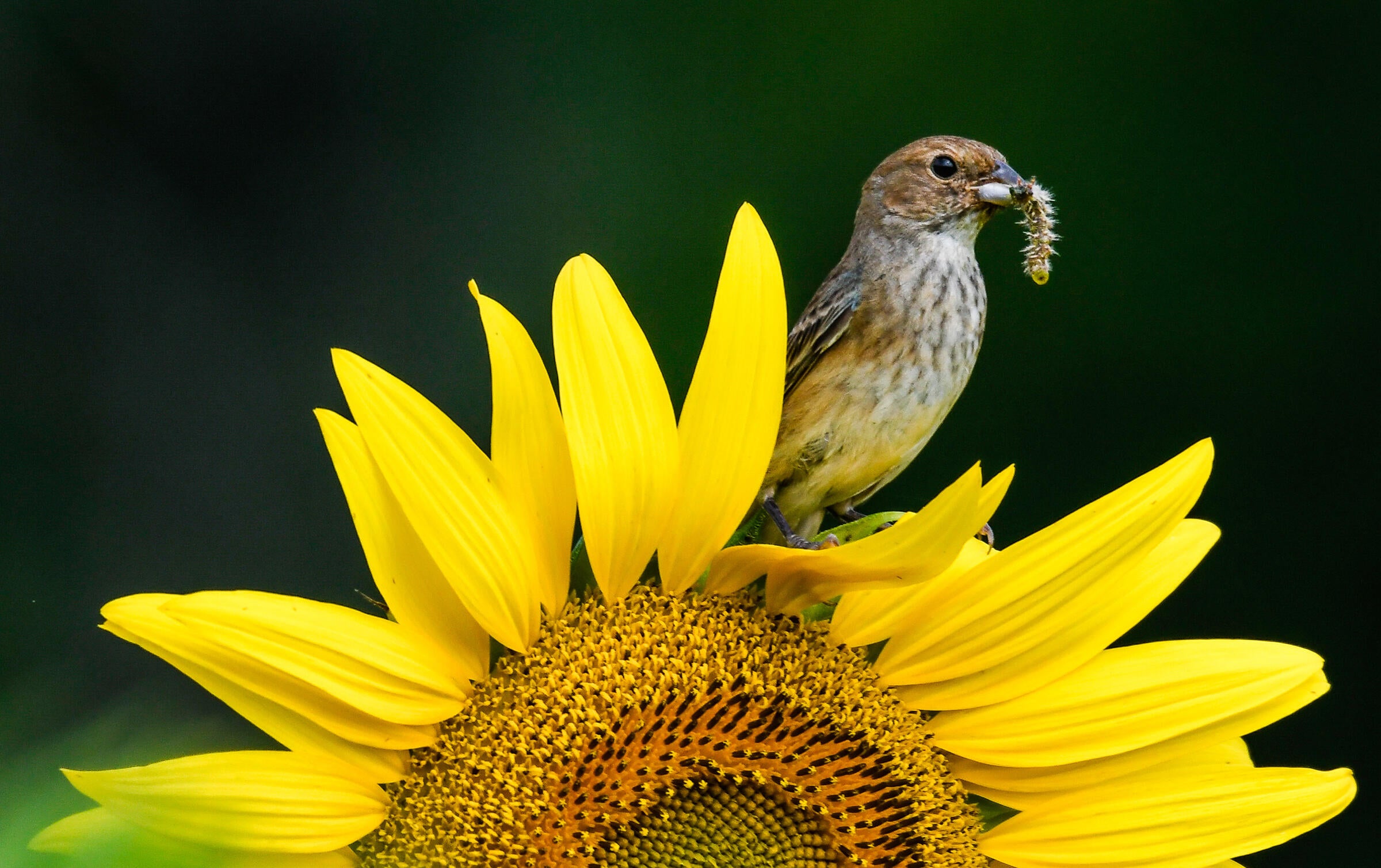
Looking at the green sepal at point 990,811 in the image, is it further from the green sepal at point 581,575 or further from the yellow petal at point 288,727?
the yellow petal at point 288,727

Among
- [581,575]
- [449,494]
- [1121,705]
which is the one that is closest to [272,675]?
[449,494]

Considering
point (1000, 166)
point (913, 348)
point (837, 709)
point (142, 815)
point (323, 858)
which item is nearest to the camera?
point (142, 815)

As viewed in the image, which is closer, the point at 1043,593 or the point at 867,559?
→ the point at 867,559

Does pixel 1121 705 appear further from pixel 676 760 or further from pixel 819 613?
pixel 676 760

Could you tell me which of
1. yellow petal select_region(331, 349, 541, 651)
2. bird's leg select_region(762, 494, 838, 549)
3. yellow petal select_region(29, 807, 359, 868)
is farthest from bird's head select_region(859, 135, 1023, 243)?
yellow petal select_region(29, 807, 359, 868)

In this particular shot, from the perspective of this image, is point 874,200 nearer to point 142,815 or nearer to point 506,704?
point 506,704

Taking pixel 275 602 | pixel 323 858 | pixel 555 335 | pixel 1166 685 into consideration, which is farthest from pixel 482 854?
pixel 1166 685

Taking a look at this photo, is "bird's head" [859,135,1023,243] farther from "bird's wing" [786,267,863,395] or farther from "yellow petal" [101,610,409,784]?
"yellow petal" [101,610,409,784]
